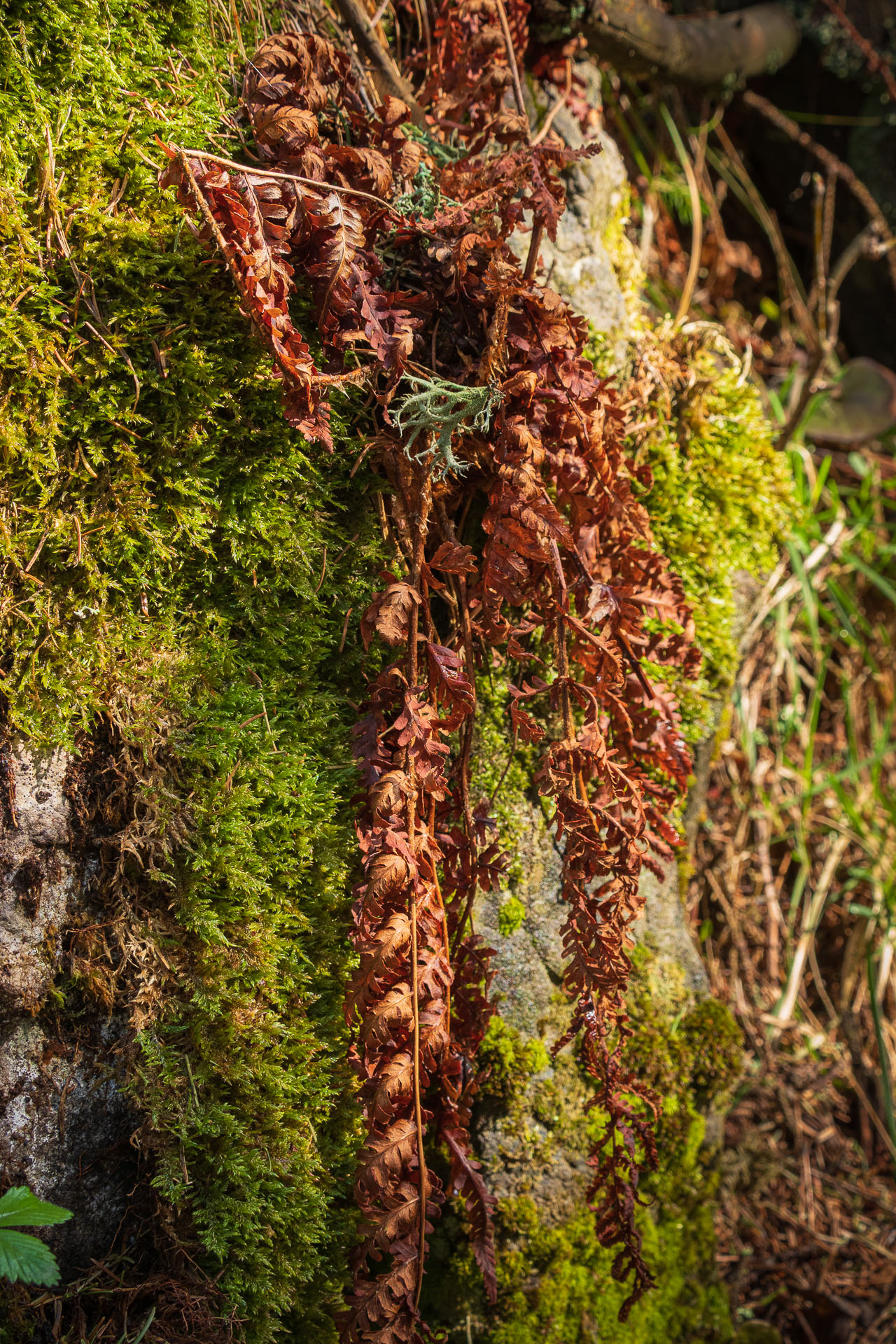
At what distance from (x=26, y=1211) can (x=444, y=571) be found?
126 cm

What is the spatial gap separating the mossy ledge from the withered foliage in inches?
6.2

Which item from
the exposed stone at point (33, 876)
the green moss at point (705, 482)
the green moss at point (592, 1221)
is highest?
the green moss at point (705, 482)

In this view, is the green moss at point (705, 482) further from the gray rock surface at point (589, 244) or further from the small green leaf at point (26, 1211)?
the small green leaf at point (26, 1211)

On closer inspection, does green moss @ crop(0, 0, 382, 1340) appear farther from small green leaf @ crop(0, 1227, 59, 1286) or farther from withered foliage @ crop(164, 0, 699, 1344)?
small green leaf @ crop(0, 1227, 59, 1286)

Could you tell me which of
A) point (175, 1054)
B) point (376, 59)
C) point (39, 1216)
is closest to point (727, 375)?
point (376, 59)

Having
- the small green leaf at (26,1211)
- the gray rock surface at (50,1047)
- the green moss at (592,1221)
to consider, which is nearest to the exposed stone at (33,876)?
the gray rock surface at (50,1047)

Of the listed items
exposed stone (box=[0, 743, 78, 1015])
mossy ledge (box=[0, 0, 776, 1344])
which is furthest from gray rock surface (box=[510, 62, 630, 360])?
exposed stone (box=[0, 743, 78, 1015])

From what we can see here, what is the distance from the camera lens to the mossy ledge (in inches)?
56.3

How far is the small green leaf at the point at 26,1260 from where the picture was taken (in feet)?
3.56

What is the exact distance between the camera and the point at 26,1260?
1.10m

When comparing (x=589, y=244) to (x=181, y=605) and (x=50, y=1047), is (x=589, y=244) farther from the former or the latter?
(x=50, y=1047)

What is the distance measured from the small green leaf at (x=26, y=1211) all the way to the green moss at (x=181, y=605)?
0.89 ft

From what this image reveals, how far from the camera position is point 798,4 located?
377 centimetres

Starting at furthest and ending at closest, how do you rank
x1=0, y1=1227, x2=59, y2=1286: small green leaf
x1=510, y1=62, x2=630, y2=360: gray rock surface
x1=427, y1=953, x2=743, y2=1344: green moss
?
x1=510, y1=62, x2=630, y2=360: gray rock surface, x1=427, y1=953, x2=743, y2=1344: green moss, x1=0, y1=1227, x2=59, y2=1286: small green leaf
